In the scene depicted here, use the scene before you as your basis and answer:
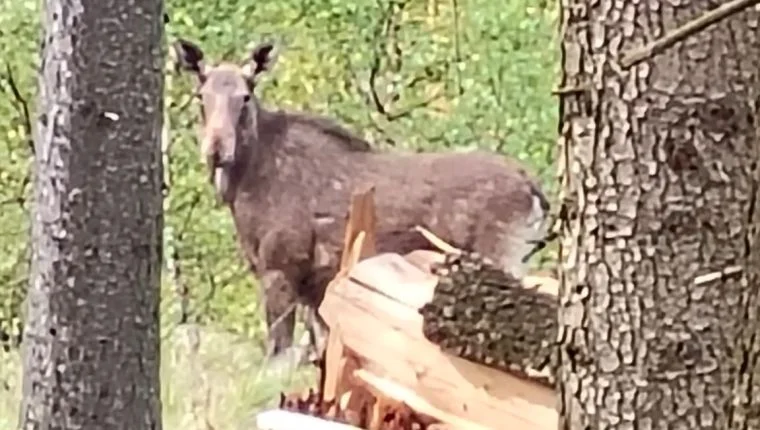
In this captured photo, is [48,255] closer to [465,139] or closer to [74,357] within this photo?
[74,357]

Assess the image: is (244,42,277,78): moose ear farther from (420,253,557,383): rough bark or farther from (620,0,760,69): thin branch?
(620,0,760,69): thin branch

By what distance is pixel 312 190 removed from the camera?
728cm

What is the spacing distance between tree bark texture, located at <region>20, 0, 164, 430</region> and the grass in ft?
9.91

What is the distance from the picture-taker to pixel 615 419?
6.59ft

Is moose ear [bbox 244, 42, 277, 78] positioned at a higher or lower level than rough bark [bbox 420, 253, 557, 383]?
higher

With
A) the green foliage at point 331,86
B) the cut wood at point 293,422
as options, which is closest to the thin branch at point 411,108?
the green foliage at point 331,86

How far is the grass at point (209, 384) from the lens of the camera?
7.09 m

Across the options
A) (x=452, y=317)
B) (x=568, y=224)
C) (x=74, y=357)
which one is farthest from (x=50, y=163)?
(x=568, y=224)

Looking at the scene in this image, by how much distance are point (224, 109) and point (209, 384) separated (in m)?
1.34

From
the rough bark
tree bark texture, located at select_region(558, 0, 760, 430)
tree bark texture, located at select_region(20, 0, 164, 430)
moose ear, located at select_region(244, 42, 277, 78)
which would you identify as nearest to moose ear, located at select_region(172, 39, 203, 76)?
moose ear, located at select_region(244, 42, 277, 78)

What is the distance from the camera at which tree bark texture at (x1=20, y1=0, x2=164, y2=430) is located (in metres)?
3.83

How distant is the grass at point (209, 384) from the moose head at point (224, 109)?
2.65 ft

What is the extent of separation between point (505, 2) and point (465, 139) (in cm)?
76

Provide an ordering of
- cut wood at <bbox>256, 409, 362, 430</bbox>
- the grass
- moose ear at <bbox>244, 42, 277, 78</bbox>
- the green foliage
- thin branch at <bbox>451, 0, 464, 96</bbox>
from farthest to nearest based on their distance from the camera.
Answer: thin branch at <bbox>451, 0, 464, 96</bbox>
the green foliage
moose ear at <bbox>244, 42, 277, 78</bbox>
the grass
cut wood at <bbox>256, 409, 362, 430</bbox>
